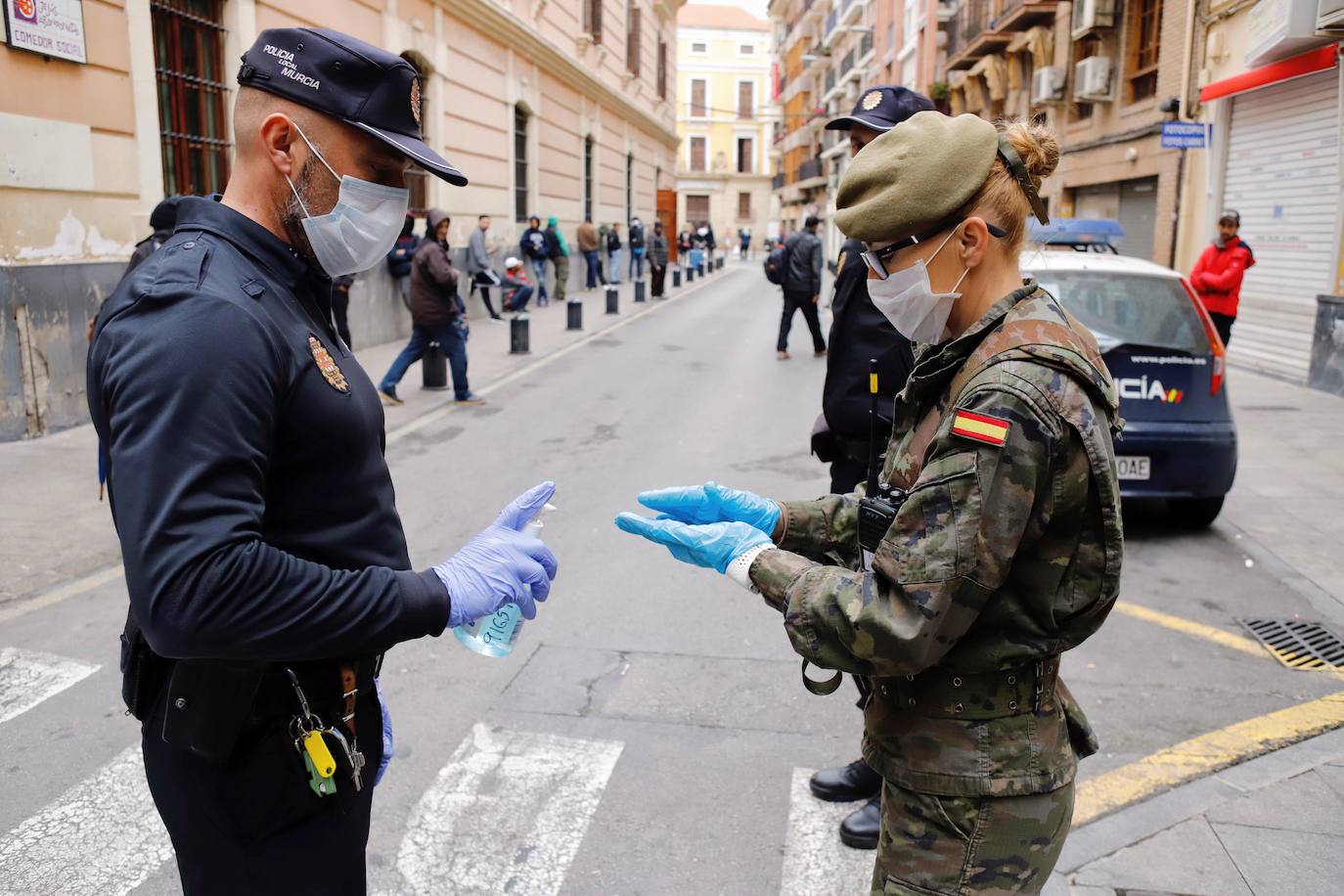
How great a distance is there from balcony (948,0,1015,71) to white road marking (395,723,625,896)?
82.6 feet

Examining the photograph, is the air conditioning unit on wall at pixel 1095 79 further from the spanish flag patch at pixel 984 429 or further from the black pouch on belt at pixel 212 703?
the black pouch on belt at pixel 212 703

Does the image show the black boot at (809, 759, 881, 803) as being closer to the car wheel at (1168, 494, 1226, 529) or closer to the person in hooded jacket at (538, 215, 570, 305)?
the car wheel at (1168, 494, 1226, 529)

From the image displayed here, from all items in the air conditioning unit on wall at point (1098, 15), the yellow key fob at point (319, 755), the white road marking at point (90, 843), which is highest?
the air conditioning unit on wall at point (1098, 15)

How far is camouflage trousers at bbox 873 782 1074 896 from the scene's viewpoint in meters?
1.79

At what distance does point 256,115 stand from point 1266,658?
4.77 metres

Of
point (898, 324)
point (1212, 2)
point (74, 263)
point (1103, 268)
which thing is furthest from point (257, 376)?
point (1212, 2)

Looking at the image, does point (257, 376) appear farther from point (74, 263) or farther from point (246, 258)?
point (74, 263)

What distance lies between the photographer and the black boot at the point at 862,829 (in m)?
3.22

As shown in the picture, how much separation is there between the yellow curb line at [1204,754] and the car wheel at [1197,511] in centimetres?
242

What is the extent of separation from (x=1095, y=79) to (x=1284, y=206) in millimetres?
6766

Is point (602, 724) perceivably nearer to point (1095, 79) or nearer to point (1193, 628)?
point (1193, 628)

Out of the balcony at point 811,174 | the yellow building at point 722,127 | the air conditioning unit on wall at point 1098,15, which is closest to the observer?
the air conditioning unit on wall at point 1098,15

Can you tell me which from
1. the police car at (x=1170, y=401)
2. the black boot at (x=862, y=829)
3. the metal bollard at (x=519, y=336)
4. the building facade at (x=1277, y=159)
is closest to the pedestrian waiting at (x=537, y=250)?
the metal bollard at (x=519, y=336)

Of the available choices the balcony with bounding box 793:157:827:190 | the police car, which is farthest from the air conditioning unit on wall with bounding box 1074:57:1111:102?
the balcony with bounding box 793:157:827:190
